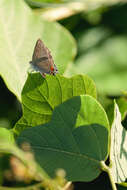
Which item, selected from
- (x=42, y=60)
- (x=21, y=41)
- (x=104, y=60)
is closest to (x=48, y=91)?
(x=42, y=60)

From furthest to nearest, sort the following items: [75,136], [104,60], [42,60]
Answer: [104,60]
[42,60]
[75,136]

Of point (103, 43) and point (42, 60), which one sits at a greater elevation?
point (42, 60)

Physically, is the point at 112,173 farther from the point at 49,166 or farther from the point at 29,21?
the point at 29,21

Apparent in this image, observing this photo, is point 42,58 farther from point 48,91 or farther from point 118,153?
point 118,153

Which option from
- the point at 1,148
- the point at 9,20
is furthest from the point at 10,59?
the point at 1,148

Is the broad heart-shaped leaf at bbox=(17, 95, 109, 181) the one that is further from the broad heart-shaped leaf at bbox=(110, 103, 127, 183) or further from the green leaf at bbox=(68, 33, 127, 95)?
the green leaf at bbox=(68, 33, 127, 95)

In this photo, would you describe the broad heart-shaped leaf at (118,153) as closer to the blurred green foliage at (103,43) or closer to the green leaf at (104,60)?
the blurred green foliage at (103,43)

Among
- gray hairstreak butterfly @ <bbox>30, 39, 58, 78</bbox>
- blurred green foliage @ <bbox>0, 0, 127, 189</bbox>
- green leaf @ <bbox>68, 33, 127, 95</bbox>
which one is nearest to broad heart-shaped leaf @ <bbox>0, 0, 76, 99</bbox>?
gray hairstreak butterfly @ <bbox>30, 39, 58, 78</bbox>
